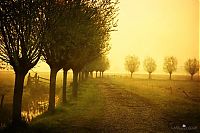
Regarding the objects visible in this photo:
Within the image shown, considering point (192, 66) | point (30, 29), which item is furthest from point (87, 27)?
point (192, 66)

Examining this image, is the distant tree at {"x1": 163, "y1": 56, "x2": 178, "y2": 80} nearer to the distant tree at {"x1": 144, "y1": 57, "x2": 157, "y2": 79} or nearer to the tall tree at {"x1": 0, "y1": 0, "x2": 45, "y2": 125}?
the distant tree at {"x1": 144, "y1": 57, "x2": 157, "y2": 79}

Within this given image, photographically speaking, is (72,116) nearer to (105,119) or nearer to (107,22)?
(105,119)

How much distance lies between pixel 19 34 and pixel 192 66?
13697 centimetres

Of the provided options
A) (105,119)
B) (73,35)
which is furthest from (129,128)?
(73,35)

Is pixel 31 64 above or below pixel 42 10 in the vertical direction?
below

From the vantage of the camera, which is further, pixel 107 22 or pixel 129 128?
pixel 107 22

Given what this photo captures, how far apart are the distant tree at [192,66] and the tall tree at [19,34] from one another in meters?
133

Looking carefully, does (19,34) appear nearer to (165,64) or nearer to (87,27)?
(87,27)

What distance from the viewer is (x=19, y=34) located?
18406 millimetres

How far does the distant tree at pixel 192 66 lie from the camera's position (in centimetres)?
14273

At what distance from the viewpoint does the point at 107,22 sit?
30.6m

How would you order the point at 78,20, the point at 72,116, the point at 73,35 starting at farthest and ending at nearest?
the point at 72,116, the point at 78,20, the point at 73,35

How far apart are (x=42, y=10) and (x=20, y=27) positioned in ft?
8.71

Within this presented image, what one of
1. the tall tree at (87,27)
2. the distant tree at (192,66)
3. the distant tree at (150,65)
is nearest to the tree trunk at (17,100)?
the tall tree at (87,27)
